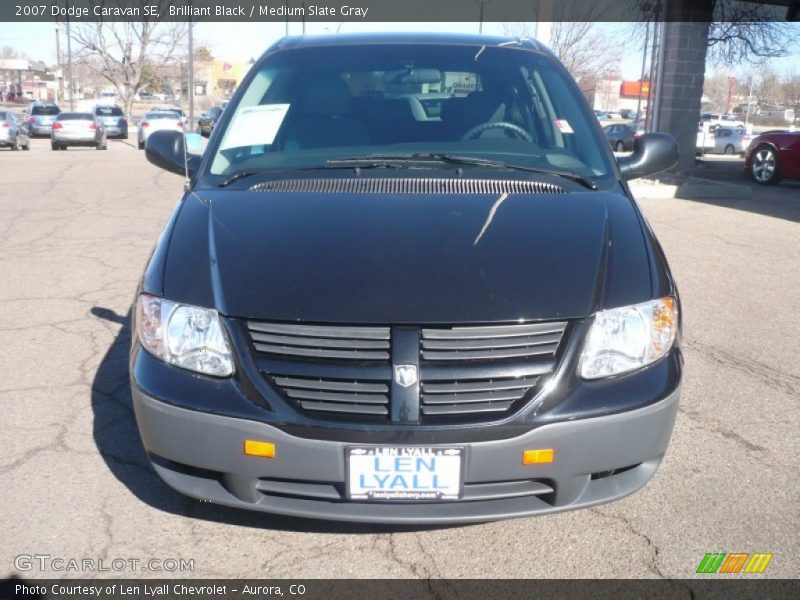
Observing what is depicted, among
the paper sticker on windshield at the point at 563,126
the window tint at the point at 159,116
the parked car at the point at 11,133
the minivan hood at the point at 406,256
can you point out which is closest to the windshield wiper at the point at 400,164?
the minivan hood at the point at 406,256

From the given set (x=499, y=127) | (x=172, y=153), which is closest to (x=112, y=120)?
(x=172, y=153)

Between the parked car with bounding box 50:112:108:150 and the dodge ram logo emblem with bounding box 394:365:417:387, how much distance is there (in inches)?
1145

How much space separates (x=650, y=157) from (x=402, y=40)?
139cm

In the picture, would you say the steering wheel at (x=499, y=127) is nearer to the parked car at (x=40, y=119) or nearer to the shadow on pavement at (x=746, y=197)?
the shadow on pavement at (x=746, y=197)

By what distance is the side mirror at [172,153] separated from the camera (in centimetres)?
420

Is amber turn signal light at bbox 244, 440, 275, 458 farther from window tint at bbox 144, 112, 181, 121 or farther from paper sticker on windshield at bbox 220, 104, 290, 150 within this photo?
window tint at bbox 144, 112, 181, 121

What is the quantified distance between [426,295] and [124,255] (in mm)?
5976

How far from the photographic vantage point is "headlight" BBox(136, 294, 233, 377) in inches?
107

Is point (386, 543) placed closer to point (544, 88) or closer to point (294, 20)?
point (544, 88)

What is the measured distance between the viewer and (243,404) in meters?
2.61

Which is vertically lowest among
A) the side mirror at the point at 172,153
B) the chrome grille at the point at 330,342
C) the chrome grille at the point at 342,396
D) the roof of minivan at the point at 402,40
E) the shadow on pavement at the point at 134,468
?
the shadow on pavement at the point at 134,468

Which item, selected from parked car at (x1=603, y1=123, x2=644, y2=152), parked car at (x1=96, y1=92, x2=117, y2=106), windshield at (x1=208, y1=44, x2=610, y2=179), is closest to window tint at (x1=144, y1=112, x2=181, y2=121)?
parked car at (x1=96, y1=92, x2=117, y2=106)

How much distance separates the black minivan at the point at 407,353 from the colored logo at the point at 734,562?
1.35 feet

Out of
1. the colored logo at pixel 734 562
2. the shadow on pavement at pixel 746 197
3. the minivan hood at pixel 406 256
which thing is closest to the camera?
the minivan hood at pixel 406 256
